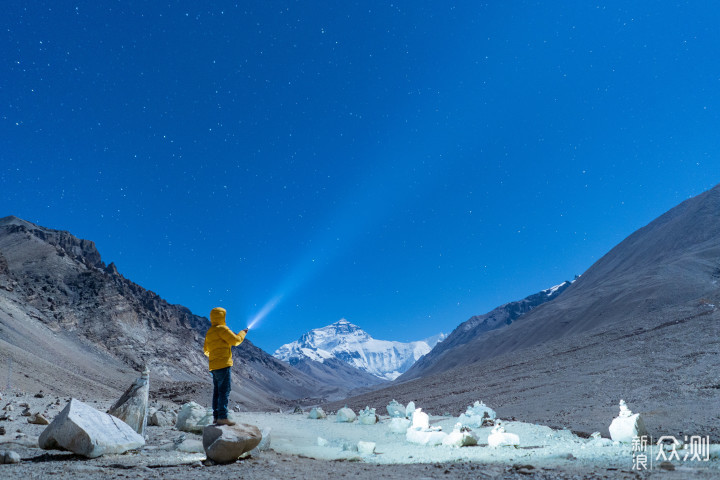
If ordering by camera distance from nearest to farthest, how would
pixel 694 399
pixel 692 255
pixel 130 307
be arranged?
pixel 694 399
pixel 692 255
pixel 130 307

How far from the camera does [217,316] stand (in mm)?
7734

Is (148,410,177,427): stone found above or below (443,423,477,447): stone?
below

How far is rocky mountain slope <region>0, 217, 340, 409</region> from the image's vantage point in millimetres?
41062

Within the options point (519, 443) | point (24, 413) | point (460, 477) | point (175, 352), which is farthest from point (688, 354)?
point (175, 352)

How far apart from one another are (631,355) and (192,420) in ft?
98.4

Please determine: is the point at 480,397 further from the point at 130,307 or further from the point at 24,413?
the point at 130,307

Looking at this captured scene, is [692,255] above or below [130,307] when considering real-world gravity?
above

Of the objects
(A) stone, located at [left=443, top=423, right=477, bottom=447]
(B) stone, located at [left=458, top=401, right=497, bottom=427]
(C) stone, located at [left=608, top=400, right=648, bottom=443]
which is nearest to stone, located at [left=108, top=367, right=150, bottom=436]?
(A) stone, located at [left=443, top=423, right=477, bottom=447]

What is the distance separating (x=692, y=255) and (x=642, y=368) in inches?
1778

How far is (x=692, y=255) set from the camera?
5862 cm

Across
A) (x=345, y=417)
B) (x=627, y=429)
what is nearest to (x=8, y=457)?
(x=627, y=429)

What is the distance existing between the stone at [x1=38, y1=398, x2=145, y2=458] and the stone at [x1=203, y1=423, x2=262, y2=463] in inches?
58.2

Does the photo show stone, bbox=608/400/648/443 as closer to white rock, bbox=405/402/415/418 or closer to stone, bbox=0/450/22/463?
white rock, bbox=405/402/415/418

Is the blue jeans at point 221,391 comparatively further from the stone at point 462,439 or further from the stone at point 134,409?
the stone at point 462,439
